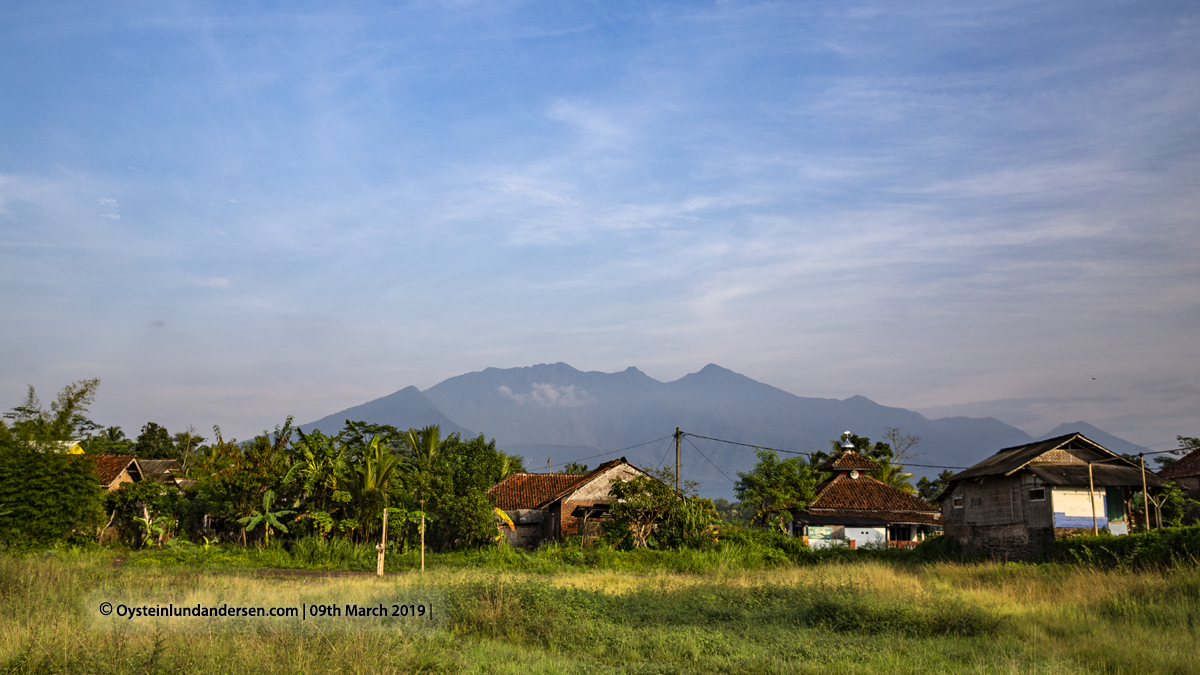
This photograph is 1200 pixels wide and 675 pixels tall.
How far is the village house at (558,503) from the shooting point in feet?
133

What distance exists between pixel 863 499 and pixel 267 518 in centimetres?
3301

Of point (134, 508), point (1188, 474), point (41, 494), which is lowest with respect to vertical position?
point (134, 508)

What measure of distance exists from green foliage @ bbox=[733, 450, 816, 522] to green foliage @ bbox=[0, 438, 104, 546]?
32.7 m

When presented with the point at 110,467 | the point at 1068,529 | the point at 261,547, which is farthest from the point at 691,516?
the point at 110,467

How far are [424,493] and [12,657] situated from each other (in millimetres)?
25625

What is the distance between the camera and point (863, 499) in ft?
150

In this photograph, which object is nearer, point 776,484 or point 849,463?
point 776,484

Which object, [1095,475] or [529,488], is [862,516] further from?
[529,488]

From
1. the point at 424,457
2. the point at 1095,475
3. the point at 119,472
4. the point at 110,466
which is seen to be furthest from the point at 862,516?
the point at 110,466

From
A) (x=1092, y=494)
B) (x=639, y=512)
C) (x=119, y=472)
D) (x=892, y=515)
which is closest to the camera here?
(x=1092, y=494)

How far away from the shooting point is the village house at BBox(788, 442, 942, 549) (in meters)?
43.6

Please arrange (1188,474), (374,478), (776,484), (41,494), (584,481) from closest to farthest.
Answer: (41,494)
(374,478)
(1188,474)
(584,481)
(776,484)

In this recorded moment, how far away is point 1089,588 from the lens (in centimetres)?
1761

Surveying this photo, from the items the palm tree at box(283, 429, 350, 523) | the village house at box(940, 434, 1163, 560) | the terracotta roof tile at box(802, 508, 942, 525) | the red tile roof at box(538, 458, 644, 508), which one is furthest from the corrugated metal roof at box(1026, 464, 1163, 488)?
the palm tree at box(283, 429, 350, 523)
